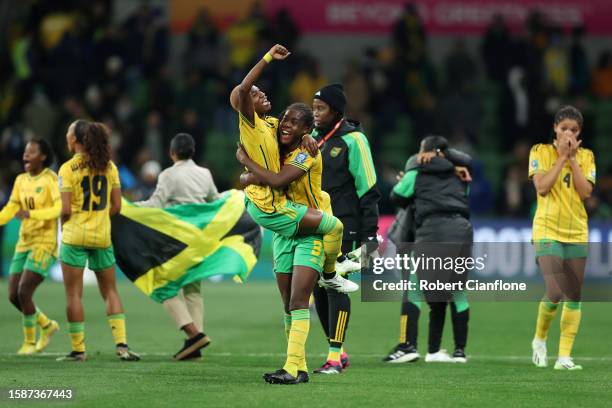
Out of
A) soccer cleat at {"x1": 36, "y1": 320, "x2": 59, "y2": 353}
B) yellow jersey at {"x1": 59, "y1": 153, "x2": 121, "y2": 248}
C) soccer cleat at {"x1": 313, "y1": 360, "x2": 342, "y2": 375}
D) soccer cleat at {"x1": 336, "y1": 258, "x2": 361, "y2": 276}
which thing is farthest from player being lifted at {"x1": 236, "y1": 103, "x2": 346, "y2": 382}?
soccer cleat at {"x1": 36, "y1": 320, "x2": 59, "y2": 353}

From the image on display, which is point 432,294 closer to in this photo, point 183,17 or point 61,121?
point 61,121

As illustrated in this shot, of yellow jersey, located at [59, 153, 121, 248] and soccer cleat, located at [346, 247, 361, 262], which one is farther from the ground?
yellow jersey, located at [59, 153, 121, 248]

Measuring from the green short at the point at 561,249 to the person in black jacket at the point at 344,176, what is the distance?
5.03 feet

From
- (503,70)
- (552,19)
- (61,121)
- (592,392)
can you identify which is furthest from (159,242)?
(552,19)

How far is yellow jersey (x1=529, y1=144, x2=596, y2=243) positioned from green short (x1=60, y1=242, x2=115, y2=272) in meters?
4.09

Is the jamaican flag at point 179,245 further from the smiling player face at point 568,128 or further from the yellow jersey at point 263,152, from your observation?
the smiling player face at point 568,128

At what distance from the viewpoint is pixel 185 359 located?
11805 millimetres

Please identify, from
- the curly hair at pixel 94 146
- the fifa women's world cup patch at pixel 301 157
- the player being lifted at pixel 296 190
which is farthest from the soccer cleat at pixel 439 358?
the curly hair at pixel 94 146

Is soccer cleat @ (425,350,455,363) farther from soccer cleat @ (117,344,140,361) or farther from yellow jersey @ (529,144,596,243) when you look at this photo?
soccer cleat @ (117,344,140,361)

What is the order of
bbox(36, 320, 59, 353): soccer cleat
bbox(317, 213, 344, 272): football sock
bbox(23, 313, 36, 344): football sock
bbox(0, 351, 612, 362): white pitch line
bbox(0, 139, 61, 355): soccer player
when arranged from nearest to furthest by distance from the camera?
bbox(317, 213, 344, 272): football sock, bbox(0, 351, 612, 362): white pitch line, bbox(0, 139, 61, 355): soccer player, bbox(23, 313, 36, 344): football sock, bbox(36, 320, 59, 353): soccer cleat

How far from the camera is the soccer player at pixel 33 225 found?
486 inches

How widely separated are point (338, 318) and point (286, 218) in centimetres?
136

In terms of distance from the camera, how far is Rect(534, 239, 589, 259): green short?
11.0 metres

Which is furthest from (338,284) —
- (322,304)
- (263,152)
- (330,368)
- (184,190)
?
(184,190)
